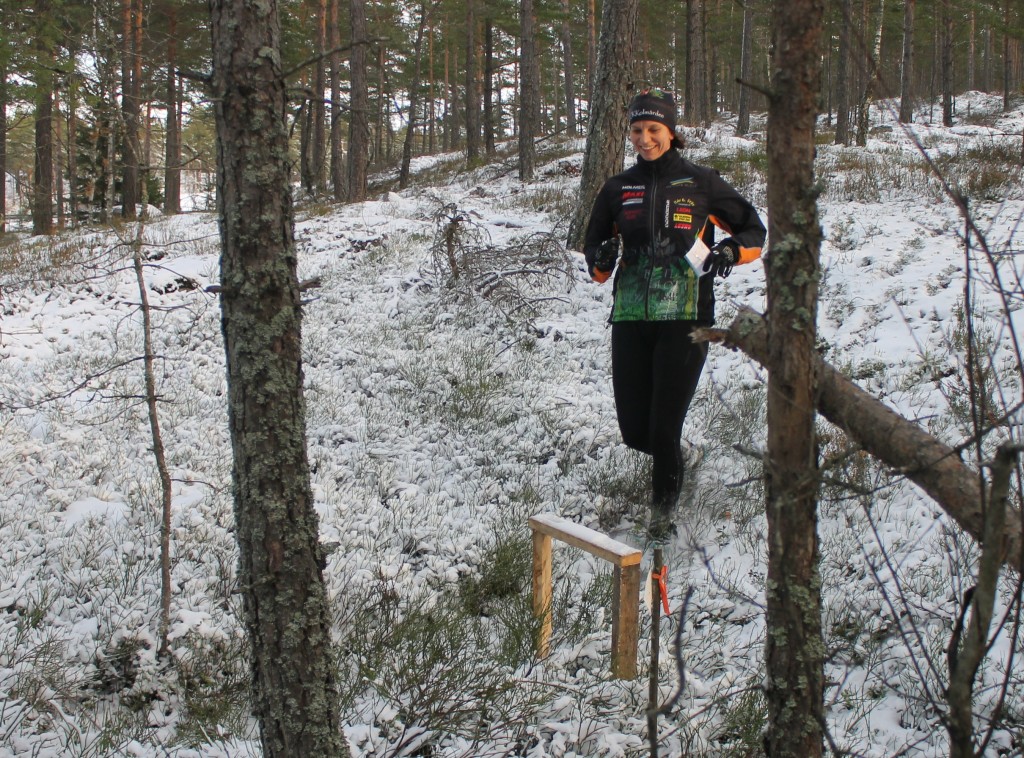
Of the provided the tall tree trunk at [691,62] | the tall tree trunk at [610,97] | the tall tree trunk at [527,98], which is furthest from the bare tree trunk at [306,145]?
the tall tree trunk at [691,62]

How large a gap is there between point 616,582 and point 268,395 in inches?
61.8

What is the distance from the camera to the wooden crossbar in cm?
291

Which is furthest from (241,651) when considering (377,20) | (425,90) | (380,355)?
(425,90)

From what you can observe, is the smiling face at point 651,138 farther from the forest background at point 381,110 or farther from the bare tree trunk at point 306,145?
the bare tree trunk at point 306,145

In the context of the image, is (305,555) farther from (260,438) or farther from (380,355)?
(380,355)

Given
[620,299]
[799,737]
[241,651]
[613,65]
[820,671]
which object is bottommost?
[241,651]

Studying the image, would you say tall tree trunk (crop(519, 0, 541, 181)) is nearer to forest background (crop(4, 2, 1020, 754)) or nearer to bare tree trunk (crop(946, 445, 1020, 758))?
forest background (crop(4, 2, 1020, 754))

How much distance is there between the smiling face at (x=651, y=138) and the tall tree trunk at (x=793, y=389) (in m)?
2.08

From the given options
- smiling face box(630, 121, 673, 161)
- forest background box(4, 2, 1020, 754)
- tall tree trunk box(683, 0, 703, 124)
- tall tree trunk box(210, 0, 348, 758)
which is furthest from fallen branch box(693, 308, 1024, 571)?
tall tree trunk box(683, 0, 703, 124)

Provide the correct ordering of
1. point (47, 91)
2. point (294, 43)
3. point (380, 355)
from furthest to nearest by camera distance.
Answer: point (294, 43) → point (47, 91) → point (380, 355)

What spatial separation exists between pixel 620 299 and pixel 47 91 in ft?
60.3

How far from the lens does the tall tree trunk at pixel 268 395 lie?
2254 millimetres

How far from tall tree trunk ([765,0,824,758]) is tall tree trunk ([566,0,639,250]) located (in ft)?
25.6

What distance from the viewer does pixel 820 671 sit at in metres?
1.93
